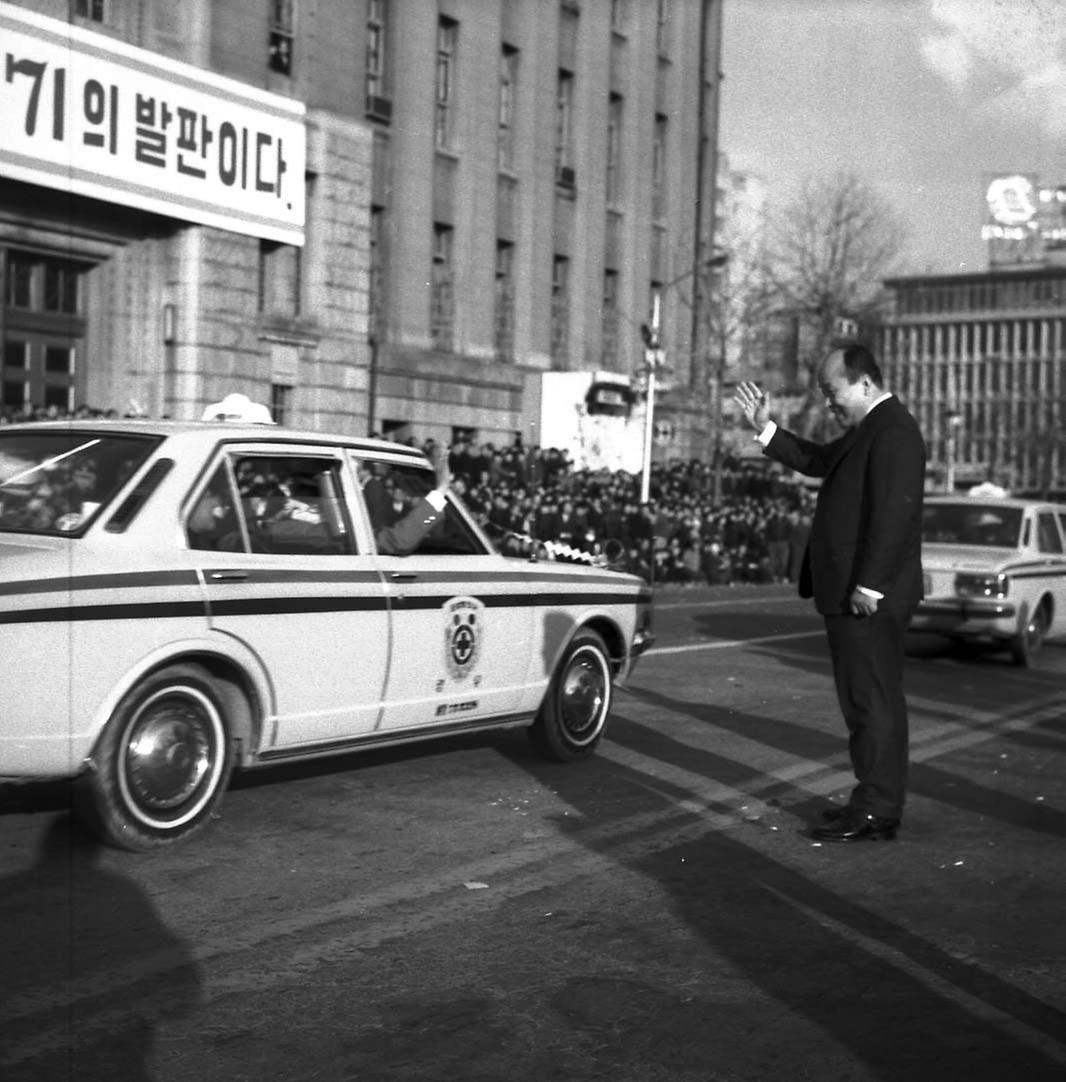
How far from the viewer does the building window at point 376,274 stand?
30.8 m

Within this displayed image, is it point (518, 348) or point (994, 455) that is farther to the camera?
point (994, 455)

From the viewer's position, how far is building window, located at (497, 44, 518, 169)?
3400cm

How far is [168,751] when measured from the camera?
6.68 metres

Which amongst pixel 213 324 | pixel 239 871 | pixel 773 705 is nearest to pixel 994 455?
pixel 213 324

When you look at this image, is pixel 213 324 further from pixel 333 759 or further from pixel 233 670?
pixel 233 670

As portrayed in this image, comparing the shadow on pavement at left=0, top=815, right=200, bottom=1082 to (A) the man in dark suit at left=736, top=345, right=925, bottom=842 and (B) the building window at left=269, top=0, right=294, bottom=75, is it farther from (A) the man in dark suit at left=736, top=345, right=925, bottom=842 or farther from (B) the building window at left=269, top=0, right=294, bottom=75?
(B) the building window at left=269, top=0, right=294, bottom=75

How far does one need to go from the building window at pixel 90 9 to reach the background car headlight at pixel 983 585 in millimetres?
13630

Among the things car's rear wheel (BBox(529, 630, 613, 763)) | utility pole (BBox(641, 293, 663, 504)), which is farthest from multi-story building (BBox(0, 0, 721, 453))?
car's rear wheel (BBox(529, 630, 613, 763))

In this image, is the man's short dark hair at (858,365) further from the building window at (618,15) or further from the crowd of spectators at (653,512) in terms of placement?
the building window at (618,15)

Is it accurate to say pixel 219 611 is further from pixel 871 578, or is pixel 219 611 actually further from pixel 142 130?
pixel 142 130

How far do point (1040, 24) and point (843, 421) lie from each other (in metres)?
2.27

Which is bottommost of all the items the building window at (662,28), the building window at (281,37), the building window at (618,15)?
the building window at (281,37)

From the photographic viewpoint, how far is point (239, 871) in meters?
6.44

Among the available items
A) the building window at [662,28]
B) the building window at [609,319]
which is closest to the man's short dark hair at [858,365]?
the building window at [662,28]
